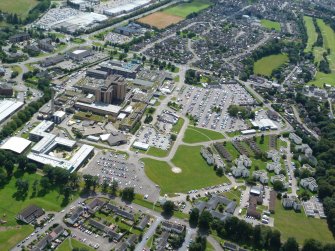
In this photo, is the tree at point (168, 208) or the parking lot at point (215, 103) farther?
the parking lot at point (215, 103)

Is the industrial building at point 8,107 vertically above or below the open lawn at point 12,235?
below

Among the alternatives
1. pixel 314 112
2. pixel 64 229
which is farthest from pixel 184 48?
pixel 64 229

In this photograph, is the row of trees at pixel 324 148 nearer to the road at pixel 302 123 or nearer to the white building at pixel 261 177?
the road at pixel 302 123

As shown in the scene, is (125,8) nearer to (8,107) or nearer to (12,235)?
(8,107)

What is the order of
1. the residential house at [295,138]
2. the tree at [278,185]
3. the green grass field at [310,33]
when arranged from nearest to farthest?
the tree at [278,185], the residential house at [295,138], the green grass field at [310,33]

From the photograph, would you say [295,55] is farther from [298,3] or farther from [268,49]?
[298,3]

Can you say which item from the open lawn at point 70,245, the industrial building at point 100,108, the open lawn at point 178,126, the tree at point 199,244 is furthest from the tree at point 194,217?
the industrial building at point 100,108

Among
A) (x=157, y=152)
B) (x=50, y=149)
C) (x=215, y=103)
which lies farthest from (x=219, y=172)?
(x=215, y=103)
